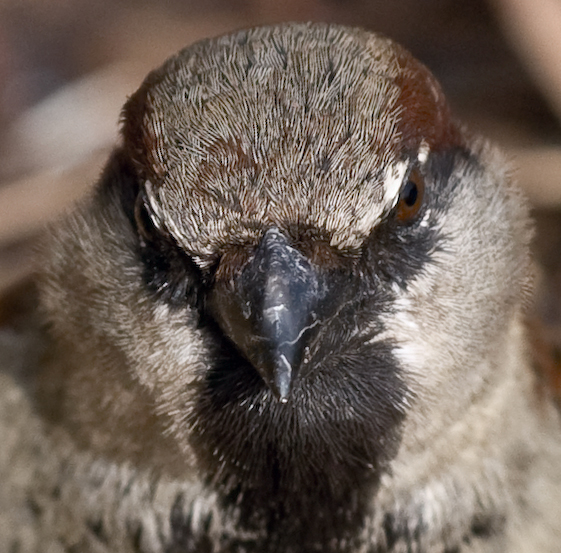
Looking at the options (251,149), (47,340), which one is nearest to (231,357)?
(251,149)

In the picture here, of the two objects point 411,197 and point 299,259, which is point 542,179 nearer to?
point 411,197

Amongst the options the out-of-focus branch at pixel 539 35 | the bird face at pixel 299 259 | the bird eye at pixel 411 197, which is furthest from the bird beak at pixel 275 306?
the out-of-focus branch at pixel 539 35

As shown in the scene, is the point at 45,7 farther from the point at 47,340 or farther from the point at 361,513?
the point at 361,513

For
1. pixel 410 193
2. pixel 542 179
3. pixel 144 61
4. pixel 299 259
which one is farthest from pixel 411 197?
pixel 144 61

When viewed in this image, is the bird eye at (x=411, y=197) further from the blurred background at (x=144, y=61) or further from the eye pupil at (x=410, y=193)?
the blurred background at (x=144, y=61)

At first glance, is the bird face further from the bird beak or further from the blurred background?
the blurred background

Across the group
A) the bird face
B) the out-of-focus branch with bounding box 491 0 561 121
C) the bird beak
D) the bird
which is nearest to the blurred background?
the out-of-focus branch with bounding box 491 0 561 121
